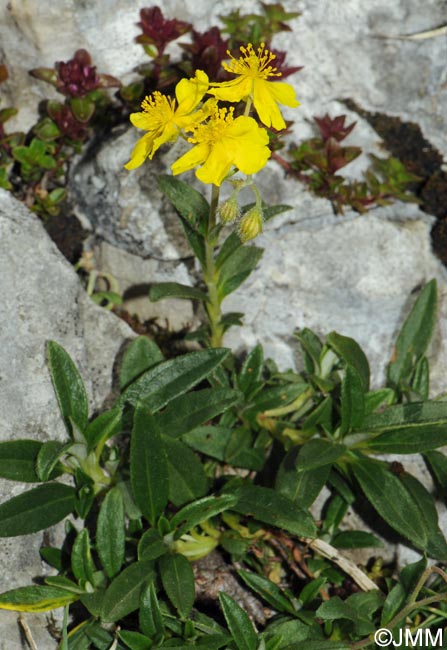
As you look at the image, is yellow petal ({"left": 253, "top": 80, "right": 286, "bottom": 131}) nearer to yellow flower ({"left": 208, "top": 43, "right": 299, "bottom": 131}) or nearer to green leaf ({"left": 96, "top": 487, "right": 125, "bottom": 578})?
yellow flower ({"left": 208, "top": 43, "right": 299, "bottom": 131})

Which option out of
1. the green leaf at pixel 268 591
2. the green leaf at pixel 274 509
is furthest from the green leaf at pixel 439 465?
the green leaf at pixel 268 591

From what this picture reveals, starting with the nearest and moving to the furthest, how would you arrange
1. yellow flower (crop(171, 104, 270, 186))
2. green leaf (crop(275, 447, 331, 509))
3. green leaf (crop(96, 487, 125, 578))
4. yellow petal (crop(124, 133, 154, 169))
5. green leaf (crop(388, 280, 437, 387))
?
yellow flower (crop(171, 104, 270, 186))
yellow petal (crop(124, 133, 154, 169))
green leaf (crop(96, 487, 125, 578))
green leaf (crop(275, 447, 331, 509))
green leaf (crop(388, 280, 437, 387))

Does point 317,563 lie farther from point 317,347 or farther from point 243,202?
point 243,202

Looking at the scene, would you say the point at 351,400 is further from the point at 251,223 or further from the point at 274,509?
the point at 251,223

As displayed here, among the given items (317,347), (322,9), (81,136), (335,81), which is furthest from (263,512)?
(322,9)

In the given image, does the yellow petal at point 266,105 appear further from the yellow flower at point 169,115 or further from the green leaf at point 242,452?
the green leaf at point 242,452

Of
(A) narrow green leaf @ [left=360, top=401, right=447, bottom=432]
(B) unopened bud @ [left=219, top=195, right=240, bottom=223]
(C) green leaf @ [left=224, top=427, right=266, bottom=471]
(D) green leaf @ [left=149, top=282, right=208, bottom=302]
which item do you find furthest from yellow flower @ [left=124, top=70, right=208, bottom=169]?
(A) narrow green leaf @ [left=360, top=401, right=447, bottom=432]
